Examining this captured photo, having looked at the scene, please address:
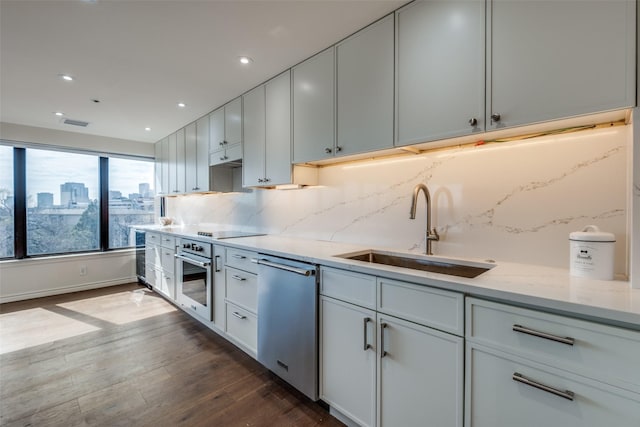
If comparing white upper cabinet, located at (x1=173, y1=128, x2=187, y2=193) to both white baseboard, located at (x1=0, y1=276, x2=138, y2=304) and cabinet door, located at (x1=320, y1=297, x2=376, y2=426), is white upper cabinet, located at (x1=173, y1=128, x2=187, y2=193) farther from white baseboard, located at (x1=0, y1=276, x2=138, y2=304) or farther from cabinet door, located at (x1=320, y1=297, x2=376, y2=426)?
cabinet door, located at (x1=320, y1=297, x2=376, y2=426)

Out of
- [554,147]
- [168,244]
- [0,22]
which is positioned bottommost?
[168,244]

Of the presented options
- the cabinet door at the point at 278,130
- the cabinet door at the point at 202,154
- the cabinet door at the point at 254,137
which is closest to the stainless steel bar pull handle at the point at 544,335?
the cabinet door at the point at 278,130

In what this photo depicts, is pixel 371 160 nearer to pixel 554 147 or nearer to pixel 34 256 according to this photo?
pixel 554 147

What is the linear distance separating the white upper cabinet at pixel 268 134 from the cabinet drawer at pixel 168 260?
1.45m

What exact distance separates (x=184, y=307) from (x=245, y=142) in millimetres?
1975

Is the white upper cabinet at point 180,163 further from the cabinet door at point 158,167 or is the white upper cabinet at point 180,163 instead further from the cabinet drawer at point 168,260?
the cabinet drawer at point 168,260

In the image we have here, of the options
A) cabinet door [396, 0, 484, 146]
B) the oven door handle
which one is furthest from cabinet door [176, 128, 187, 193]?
cabinet door [396, 0, 484, 146]

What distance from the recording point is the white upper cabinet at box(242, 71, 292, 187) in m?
2.37

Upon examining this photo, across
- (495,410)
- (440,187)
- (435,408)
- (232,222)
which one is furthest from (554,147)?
(232,222)

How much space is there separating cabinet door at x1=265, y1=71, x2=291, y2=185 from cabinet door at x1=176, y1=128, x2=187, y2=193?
2034 mm

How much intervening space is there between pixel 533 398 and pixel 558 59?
4.33 ft

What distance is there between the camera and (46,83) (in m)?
2.57

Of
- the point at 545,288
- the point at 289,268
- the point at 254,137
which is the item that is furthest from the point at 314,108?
the point at 545,288

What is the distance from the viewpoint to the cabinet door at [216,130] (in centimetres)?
316
